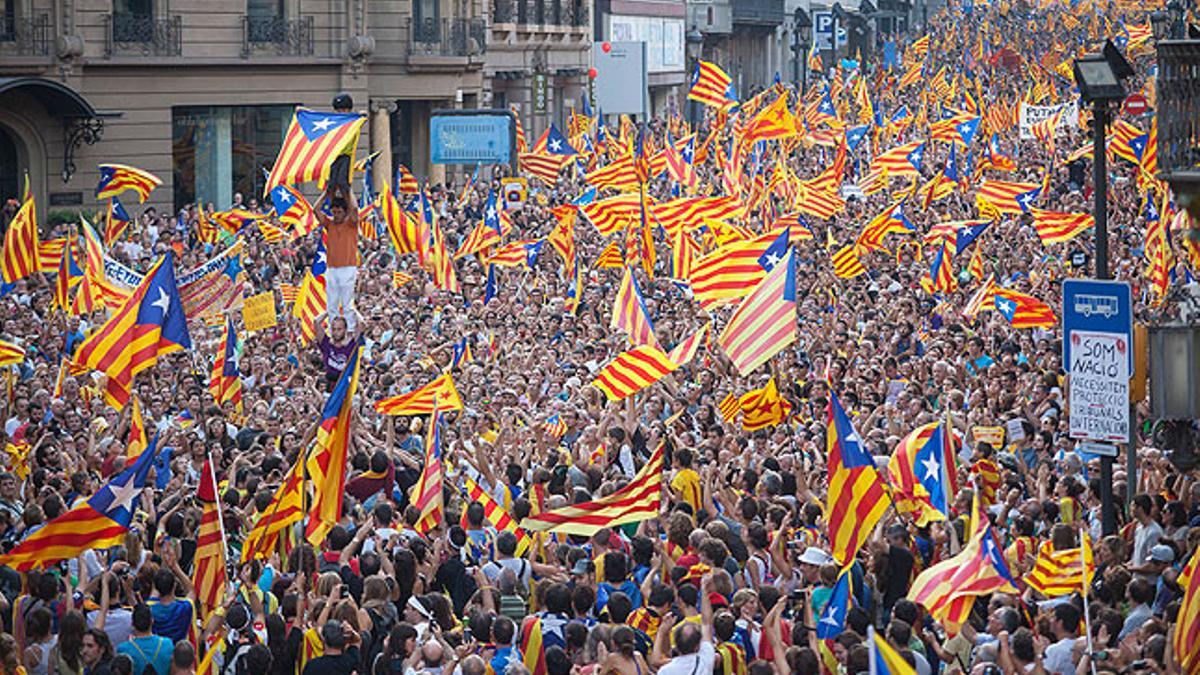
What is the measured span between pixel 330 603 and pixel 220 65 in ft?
116

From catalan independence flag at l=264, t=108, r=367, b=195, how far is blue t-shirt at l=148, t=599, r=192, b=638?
32.9 feet

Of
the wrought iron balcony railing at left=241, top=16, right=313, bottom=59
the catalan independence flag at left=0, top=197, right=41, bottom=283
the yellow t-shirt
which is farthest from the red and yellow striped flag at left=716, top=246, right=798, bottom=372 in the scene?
the wrought iron balcony railing at left=241, top=16, right=313, bottom=59

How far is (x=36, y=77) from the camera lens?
39219mm

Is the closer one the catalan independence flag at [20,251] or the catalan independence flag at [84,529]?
the catalan independence flag at [84,529]

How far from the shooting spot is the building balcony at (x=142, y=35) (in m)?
42.0

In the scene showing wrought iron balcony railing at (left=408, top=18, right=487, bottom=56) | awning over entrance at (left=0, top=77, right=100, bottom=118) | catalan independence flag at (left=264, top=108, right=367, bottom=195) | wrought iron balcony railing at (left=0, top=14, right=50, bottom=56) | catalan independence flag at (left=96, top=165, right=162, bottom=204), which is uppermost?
wrought iron balcony railing at (left=408, top=18, right=487, bottom=56)

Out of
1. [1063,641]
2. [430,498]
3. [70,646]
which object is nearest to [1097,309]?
[1063,641]

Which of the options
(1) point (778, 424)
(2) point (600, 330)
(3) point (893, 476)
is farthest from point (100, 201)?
(3) point (893, 476)

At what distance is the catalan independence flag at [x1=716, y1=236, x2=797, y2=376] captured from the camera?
1638 cm

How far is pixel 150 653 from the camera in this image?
1047 centimetres

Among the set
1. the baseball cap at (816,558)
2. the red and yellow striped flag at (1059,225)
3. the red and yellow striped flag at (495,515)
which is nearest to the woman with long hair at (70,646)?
the red and yellow striped flag at (495,515)

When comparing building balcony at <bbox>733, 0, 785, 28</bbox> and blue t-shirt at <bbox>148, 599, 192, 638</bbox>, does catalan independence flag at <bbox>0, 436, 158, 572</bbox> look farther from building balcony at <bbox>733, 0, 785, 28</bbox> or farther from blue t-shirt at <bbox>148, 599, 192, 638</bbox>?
building balcony at <bbox>733, 0, 785, 28</bbox>

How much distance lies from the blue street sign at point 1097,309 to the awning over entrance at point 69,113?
93.5 ft

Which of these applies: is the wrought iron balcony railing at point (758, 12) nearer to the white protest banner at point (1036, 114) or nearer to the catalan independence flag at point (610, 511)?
the white protest banner at point (1036, 114)
